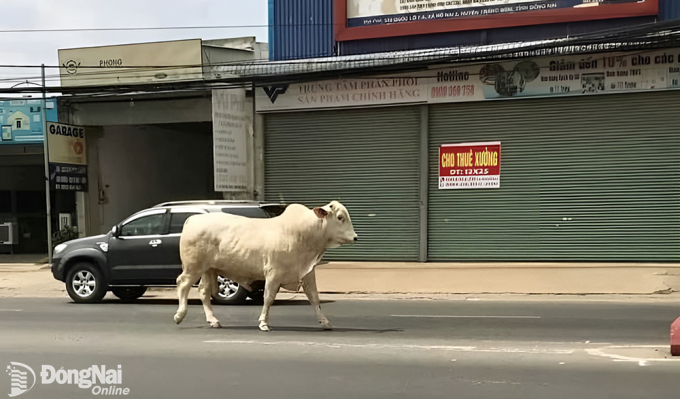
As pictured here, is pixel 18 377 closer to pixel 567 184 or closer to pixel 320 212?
pixel 320 212

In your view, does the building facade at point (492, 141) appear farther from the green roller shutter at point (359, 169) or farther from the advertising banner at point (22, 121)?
the advertising banner at point (22, 121)

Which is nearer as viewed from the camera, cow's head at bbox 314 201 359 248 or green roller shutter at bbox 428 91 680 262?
cow's head at bbox 314 201 359 248

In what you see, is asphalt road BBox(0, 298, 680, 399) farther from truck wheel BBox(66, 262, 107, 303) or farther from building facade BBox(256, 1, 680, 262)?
building facade BBox(256, 1, 680, 262)

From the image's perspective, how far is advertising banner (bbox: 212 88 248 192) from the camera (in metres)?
19.1

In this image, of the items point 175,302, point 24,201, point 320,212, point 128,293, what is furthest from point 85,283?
point 24,201

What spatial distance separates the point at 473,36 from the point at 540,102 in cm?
255

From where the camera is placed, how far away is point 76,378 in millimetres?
6633

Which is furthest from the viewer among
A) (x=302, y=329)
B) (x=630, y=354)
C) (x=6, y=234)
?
(x=6, y=234)

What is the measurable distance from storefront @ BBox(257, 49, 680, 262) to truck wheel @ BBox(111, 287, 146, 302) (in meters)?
6.90

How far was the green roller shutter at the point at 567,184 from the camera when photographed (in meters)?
16.6

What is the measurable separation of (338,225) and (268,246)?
975mm

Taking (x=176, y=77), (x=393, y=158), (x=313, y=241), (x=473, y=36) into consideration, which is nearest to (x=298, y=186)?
(x=393, y=158)

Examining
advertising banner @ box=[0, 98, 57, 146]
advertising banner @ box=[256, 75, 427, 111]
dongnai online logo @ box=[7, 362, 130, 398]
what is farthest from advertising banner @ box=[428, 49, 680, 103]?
dongnai online logo @ box=[7, 362, 130, 398]

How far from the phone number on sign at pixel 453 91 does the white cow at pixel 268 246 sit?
1012 cm
